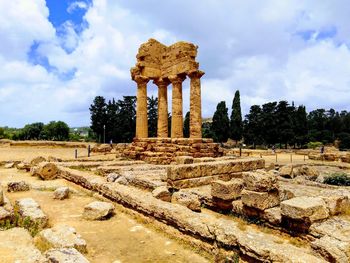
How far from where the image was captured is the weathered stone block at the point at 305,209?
5.59m

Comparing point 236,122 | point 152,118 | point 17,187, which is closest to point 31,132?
point 152,118

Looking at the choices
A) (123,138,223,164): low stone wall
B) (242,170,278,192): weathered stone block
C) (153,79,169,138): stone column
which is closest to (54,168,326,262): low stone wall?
(242,170,278,192): weathered stone block

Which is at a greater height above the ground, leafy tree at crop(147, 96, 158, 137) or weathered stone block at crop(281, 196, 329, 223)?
leafy tree at crop(147, 96, 158, 137)

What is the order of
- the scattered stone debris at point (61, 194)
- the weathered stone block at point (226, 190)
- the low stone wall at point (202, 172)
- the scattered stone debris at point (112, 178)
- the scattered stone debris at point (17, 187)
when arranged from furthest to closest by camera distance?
the scattered stone debris at point (112, 178)
the scattered stone debris at point (17, 187)
the low stone wall at point (202, 172)
the scattered stone debris at point (61, 194)
the weathered stone block at point (226, 190)

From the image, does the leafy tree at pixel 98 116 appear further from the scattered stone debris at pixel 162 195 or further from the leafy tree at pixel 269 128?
the scattered stone debris at pixel 162 195

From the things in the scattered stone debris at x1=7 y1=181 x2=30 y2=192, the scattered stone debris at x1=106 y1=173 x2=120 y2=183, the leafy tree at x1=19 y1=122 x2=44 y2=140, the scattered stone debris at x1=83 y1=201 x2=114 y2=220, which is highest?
the leafy tree at x1=19 y1=122 x2=44 y2=140

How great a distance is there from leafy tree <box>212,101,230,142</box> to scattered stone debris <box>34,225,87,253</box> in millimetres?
52188

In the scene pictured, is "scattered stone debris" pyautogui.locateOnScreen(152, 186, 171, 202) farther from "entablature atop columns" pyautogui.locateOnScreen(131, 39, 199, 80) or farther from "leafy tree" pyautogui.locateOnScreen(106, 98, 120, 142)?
"leafy tree" pyautogui.locateOnScreen(106, 98, 120, 142)

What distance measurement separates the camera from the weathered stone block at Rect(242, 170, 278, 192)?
6.88 m

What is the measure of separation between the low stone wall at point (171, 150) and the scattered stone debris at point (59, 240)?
41.8 ft

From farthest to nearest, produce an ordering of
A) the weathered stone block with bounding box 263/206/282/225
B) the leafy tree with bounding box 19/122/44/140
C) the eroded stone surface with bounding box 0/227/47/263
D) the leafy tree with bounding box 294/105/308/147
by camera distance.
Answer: the leafy tree with bounding box 19/122/44/140 → the leafy tree with bounding box 294/105/308/147 → the weathered stone block with bounding box 263/206/282/225 → the eroded stone surface with bounding box 0/227/47/263

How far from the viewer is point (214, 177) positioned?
1069cm

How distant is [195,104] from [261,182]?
13.5 meters

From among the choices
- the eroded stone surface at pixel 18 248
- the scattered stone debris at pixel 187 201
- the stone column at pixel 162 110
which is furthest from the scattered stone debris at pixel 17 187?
the stone column at pixel 162 110
